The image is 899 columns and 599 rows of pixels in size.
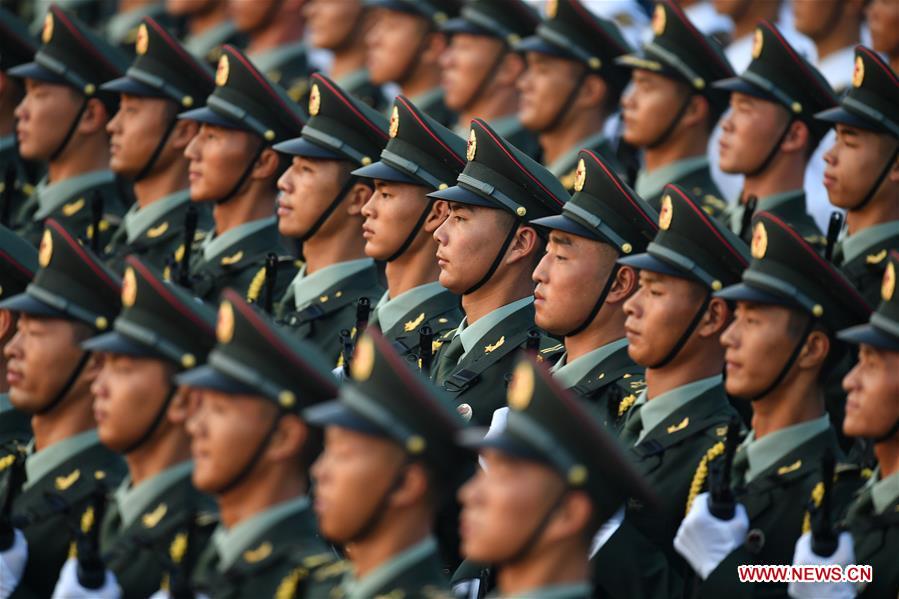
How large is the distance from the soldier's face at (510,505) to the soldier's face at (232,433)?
1.39m

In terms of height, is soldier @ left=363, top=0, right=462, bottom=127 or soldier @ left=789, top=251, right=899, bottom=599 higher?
soldier @ left=789, top=251, right=899, bottom=599

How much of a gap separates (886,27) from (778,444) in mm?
5945

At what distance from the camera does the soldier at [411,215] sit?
12.8 meters

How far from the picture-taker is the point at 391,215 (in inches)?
503

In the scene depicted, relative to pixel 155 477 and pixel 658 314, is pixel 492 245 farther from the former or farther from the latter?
pixel 155 477

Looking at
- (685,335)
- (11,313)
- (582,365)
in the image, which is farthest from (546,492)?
(11,313)

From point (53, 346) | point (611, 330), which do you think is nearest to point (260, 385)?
point (53, 346)

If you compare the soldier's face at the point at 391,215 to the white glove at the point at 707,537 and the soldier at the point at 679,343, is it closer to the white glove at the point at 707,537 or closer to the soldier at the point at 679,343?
the soldier at the point at 679,343

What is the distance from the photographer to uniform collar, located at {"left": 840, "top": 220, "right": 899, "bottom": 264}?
43.0ft

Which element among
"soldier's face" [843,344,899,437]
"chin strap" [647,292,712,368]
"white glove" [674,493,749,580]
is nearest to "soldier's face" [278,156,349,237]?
"chin strap" [647,292,712,368]

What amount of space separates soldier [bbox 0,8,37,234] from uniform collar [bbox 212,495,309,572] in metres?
7.38

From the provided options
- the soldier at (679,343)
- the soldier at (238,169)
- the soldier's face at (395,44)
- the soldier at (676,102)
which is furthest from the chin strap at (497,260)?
the soldier's face at (395,44)

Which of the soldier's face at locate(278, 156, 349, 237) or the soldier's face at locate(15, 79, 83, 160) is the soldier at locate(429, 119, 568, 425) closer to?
the soldier's face at locate(278, 156, 349, 237)

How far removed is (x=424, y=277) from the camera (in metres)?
12.9
